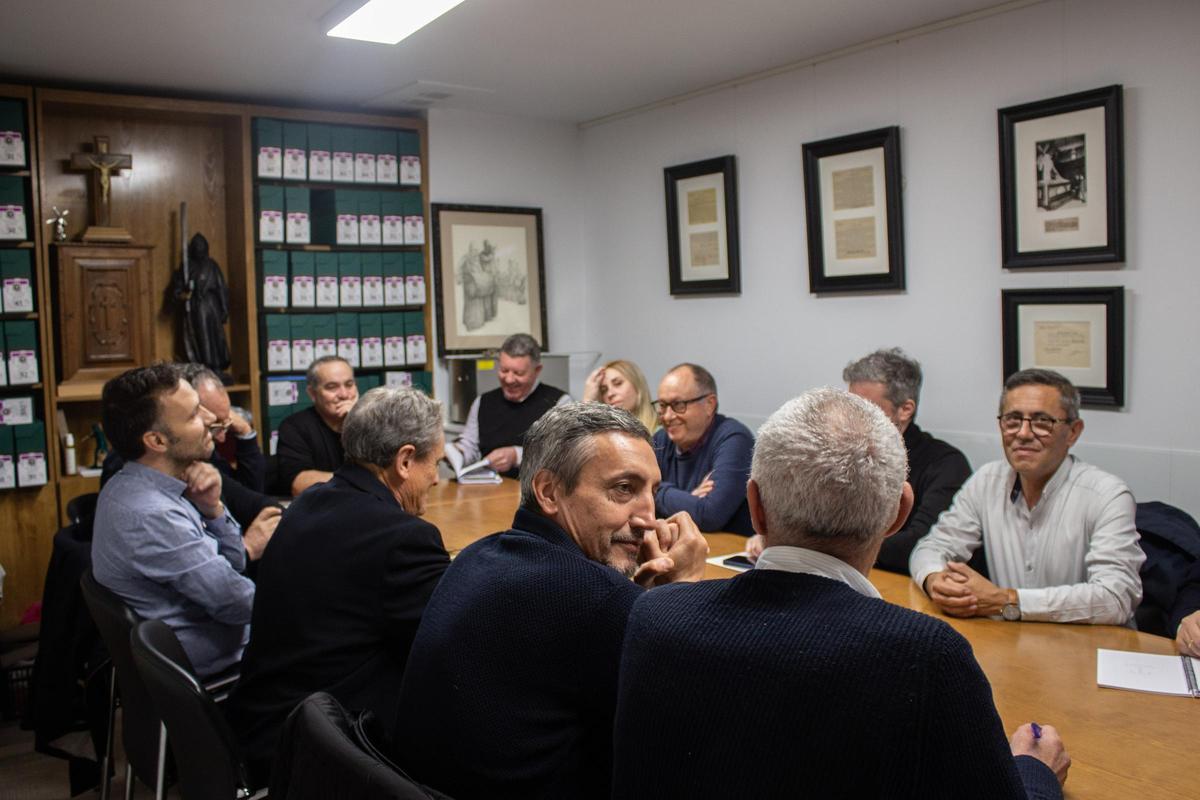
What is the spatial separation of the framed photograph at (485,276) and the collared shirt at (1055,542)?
385 cm

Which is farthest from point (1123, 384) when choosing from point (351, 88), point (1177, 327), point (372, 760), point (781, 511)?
point (351, 88)

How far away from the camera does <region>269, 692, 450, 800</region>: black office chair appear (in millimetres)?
1268

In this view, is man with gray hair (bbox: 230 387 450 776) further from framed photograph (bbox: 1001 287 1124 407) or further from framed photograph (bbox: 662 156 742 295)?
framed photograph (bbox: 662 156 742 295)

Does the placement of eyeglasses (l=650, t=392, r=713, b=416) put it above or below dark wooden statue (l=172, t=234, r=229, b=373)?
below

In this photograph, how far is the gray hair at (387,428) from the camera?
235 centimetres

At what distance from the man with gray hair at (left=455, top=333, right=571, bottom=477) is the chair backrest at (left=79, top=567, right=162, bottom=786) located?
2715 millimetres

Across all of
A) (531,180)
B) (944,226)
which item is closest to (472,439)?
(531,180)

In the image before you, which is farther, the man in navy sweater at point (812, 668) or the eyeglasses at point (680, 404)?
the eyeglasses at point (680, 404)

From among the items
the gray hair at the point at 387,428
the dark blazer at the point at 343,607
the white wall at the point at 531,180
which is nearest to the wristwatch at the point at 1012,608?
the dark blazer at the point at 343,607

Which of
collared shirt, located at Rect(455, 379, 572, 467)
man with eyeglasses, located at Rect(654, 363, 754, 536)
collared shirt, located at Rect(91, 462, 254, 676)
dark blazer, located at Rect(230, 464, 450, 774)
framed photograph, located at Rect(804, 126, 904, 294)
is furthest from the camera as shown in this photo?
collared shirt, located at Rect(455, 379, 572, 467)

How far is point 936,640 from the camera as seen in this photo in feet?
3.66

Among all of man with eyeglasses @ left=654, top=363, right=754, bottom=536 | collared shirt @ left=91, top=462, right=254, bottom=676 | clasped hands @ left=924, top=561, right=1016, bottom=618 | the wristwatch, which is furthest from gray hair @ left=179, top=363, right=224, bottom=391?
the wristwatch

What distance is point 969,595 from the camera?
7.80 ft

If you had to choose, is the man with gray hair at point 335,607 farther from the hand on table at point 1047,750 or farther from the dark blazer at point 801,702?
the hand on table at point 1047,750
